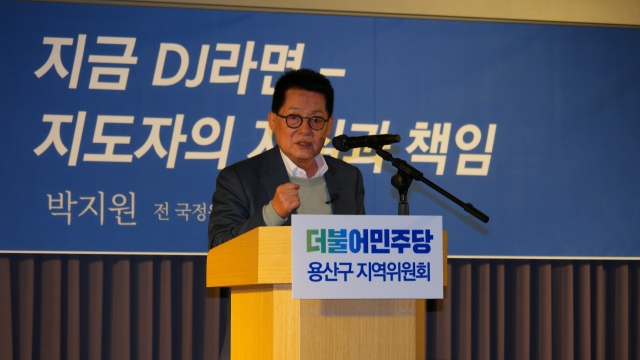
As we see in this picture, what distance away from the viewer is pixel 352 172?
2463 mm

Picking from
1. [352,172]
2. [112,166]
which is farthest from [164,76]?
[352,172]

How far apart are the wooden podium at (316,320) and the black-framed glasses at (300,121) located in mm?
650

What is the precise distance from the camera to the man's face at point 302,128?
84.3 inches

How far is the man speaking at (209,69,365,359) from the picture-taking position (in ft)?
7.00

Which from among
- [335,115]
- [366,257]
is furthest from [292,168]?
[335,115]

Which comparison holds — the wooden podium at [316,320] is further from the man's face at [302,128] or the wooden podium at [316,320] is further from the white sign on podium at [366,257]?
the man's face at [302,128]

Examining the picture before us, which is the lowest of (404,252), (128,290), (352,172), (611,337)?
(611,337)

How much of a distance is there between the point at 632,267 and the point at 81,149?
2.93 m

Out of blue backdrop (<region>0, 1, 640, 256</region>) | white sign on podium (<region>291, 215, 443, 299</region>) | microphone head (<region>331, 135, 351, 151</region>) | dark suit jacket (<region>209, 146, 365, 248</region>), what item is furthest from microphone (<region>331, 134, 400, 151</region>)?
blue backdrop (<region>0, 1, 640, 256</region>)

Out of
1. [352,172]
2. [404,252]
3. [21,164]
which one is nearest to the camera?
[404,252]

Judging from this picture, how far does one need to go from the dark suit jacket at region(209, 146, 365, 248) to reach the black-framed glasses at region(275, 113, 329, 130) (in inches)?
6.2

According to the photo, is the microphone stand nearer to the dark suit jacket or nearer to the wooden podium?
the dark suit jacket

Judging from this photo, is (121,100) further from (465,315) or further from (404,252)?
(404,252)

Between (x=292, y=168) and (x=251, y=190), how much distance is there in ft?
0.55
